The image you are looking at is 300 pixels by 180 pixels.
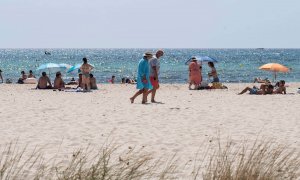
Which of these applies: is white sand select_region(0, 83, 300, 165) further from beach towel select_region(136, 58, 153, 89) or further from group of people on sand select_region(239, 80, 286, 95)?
group of people on sand select_region(239, 80, 286, 95)

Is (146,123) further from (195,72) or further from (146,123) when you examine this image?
(195,72)

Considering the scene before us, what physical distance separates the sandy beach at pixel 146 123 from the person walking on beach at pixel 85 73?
4.54 metres

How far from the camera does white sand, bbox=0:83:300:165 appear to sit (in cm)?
944

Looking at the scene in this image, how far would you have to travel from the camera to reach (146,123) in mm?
11898

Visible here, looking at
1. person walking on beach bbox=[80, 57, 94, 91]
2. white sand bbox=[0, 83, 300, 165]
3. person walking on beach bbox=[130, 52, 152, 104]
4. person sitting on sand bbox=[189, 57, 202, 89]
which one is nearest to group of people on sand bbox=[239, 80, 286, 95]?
person sitting on sand bbox=[189, 57, 202, 89]

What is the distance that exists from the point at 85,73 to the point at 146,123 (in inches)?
426

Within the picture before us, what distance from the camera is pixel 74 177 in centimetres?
463

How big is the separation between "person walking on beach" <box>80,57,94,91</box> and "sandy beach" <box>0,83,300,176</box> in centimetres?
454

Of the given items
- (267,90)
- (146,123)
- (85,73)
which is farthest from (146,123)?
(85,73)

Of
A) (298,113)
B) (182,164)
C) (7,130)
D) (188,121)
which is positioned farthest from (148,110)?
(182,164)

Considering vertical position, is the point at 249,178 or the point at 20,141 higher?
the point at 249,178

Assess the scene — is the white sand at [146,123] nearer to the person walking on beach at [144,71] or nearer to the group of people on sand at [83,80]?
the person walking on beach at [144,71]

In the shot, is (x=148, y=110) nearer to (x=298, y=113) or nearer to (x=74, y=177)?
(x=298, y=113)

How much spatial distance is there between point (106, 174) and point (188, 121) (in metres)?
7.75
